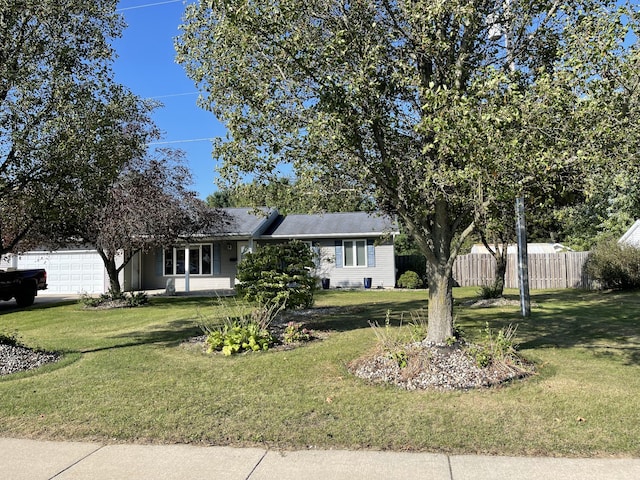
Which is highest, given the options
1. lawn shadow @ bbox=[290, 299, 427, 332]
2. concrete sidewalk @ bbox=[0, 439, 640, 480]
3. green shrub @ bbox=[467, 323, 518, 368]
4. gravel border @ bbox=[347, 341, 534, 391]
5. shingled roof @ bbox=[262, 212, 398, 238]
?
shingled roof @ bbox=[262, 212, 398, 238]

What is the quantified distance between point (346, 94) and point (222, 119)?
1.89 meters

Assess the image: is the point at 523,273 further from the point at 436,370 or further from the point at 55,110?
the point at 55,110

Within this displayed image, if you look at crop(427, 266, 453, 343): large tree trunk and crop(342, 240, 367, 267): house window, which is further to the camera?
crop(342, 240, 367, 267): house window

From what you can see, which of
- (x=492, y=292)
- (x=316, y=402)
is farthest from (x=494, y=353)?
(x=492, y=292)

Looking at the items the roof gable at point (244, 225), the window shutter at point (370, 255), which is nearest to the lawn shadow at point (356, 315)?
the window shutter at point (370, 255)

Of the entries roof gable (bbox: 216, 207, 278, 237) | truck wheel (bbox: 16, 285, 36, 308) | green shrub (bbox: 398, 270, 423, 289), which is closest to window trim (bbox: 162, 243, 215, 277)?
roof gable (bbox: 216, 207, 278, 237)

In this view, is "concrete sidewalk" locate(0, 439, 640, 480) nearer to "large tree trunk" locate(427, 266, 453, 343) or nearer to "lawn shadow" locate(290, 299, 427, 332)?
"large tree trunk" locate(427, 266, 453, 343)

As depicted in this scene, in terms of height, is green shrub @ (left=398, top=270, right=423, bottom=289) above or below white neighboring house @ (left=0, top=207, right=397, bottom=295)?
below

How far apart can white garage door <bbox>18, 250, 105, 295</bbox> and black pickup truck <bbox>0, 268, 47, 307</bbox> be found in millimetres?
4912

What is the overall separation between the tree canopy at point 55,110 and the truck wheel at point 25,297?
1158 cm

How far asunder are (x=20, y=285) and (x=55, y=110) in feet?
42.9

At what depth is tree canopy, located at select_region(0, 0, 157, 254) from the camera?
25.7 feet

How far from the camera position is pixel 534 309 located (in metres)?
14.2

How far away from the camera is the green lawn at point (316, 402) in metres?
4.54
